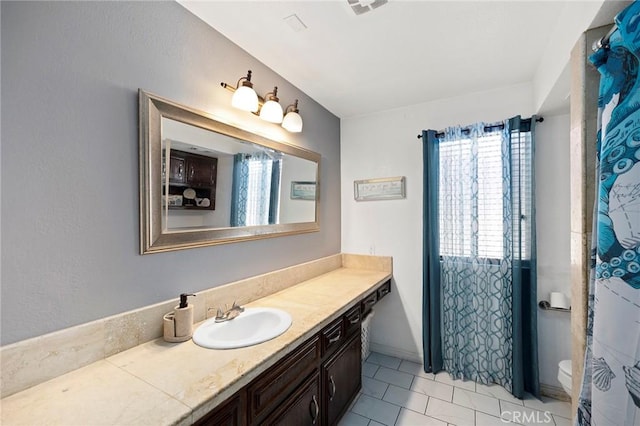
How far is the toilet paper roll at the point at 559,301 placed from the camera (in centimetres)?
189

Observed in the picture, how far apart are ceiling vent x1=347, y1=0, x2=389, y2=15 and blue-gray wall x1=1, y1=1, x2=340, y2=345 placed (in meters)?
0.79

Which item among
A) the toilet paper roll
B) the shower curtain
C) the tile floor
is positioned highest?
the shower curtain

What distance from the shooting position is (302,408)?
51.3 inches

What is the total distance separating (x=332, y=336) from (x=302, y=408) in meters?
Result: 0.37

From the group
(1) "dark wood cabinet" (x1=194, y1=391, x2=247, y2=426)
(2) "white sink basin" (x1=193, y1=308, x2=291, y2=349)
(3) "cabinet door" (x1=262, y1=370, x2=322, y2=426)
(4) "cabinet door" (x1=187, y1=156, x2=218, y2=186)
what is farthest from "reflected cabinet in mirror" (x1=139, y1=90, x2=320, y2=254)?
(3) "cabinet door" (x1=262, y1=370, x2=322, y2=426)

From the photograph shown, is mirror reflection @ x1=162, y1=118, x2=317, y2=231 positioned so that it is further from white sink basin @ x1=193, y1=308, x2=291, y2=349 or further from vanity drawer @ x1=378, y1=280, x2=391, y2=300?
vanity drawer @ x1=378, y1=280, x2=391, y2=300

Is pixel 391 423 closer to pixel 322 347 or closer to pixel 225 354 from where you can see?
pixel 322 347

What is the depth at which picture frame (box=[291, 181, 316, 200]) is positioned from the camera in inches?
85.0

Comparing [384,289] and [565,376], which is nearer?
[565,376]

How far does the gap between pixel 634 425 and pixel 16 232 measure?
2.05m

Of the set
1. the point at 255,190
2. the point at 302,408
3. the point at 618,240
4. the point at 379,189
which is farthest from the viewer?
the point at 379,189

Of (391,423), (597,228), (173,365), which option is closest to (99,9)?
(173,365)

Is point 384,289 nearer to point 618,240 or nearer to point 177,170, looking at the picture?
point 618,240

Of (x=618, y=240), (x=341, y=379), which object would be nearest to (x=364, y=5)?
(x=618, y=240)
